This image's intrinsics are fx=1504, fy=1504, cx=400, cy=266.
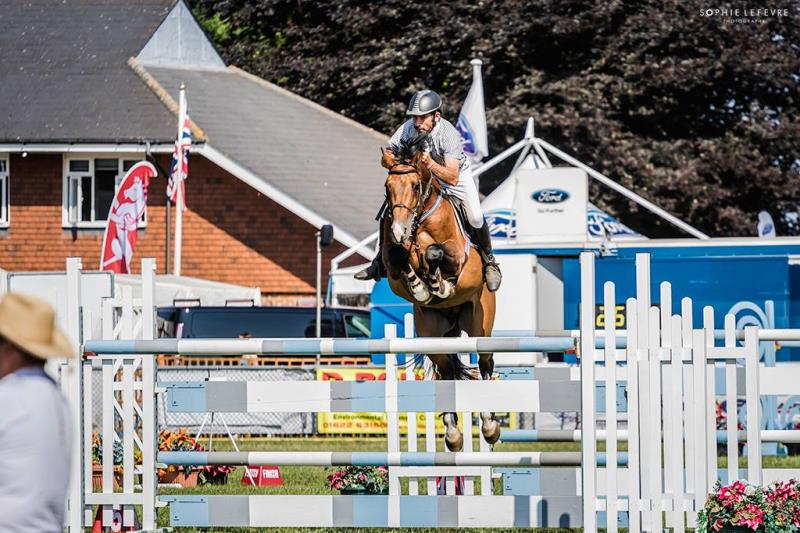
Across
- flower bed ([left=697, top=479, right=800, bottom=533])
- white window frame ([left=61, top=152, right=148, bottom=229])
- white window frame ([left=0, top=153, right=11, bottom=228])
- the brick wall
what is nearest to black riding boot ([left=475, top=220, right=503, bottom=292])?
flower bed ([left=697, top=479, right=800, bottom=533])

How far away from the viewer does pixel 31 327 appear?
452 cm

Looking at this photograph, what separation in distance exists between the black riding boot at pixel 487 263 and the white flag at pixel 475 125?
523 inches

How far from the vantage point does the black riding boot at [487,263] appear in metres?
10.2

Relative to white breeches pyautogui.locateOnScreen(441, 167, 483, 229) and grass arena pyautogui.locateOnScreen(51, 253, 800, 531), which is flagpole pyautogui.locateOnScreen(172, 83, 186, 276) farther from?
grass arena pyautogui.locateOnScreen(51, 253, 800, 531)

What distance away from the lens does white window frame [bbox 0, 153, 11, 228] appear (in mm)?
30250

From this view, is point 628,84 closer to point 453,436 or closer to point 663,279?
point 663,279

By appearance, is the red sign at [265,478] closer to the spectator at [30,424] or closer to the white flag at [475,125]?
the spectator at [30,424]

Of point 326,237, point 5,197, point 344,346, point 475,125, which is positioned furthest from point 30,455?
point 5,197

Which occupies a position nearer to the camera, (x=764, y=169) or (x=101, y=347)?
(x=101, y=347)

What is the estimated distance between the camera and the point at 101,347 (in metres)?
8.07

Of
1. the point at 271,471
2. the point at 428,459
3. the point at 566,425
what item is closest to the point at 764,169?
the point at 566,425

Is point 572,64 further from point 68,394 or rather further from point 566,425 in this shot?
point 68,394

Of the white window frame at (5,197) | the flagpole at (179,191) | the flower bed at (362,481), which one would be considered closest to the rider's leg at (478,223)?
the flower bed at (362,481)

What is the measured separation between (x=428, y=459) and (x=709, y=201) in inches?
989
